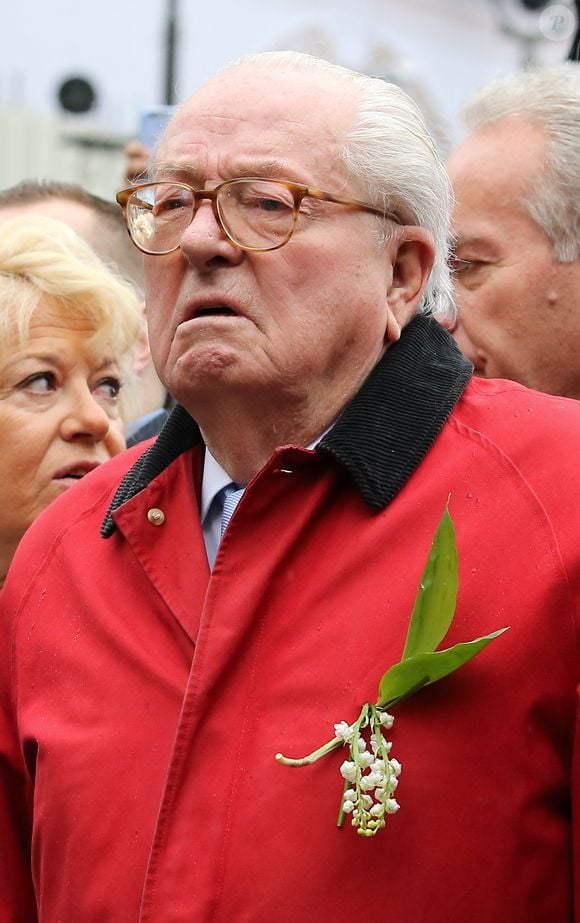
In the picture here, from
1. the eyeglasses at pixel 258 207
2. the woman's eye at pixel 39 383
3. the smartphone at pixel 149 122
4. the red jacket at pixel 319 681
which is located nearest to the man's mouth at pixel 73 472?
the woman's eye at pixel 39 383

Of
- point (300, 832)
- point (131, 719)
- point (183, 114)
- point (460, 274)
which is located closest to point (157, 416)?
point (460, 274)

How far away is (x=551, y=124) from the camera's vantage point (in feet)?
10.0

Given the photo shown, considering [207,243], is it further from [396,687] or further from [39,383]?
[39,383]

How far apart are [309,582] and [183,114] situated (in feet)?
2.90

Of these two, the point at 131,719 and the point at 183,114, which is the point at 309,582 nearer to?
the point at 131,719

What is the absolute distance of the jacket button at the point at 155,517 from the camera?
90.0 inches

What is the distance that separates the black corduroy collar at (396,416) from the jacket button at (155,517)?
0.05 meters

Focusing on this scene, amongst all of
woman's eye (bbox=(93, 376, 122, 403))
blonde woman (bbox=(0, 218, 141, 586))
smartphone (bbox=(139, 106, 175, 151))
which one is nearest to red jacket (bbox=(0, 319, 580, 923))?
blonde woman (bbox=(0, 218, 141, 586))

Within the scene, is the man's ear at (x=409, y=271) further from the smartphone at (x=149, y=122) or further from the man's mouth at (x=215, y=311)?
the smartphone at (x=149, y=122)

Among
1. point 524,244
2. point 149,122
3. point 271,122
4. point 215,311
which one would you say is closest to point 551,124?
point 524,244

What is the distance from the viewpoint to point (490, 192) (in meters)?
3.02

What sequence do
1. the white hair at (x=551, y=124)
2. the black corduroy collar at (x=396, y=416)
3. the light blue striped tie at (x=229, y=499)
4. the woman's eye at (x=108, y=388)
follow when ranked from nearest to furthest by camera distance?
the black corduroy collar at (x=396, y=416)
the light blue striped tie at (x=229, y=499)
the white hair at (x=551, y=124)
the woman's eye at (x=108, y=388)

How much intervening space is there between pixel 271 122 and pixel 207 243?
23cm

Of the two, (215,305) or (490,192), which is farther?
(490,192)
